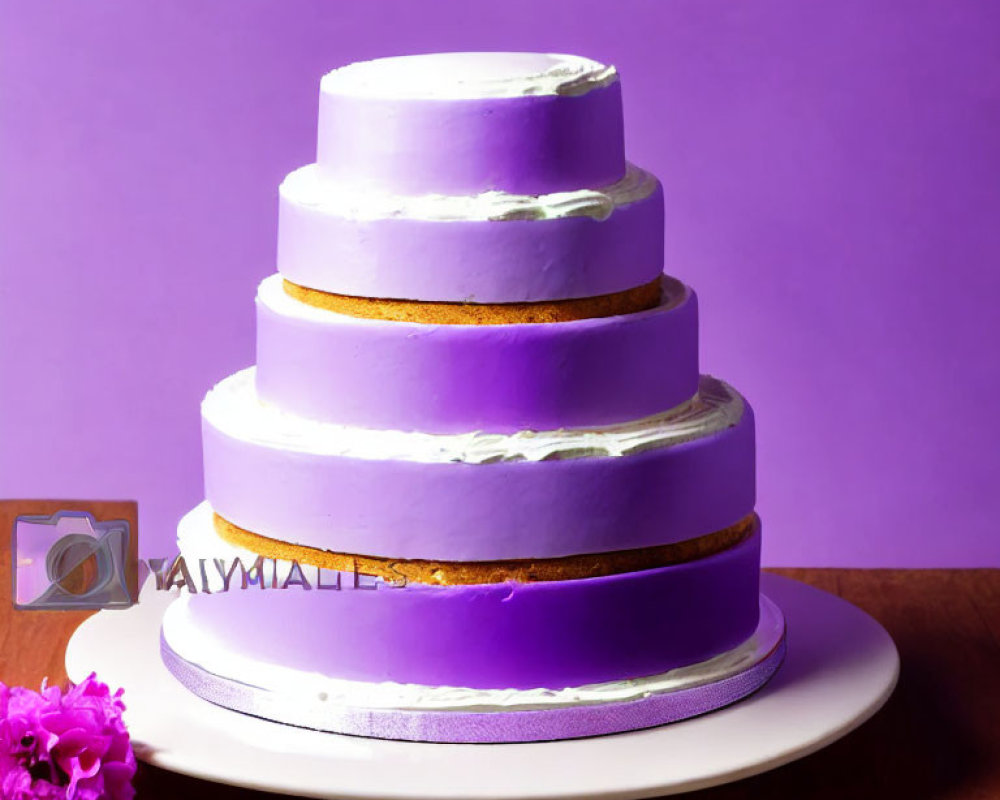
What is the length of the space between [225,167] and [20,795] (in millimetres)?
2088

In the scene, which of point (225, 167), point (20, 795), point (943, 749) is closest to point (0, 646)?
point (20, 795)

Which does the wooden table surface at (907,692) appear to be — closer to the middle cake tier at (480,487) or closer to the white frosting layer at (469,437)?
the middle cake tier at (480,487)

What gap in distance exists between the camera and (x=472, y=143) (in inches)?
122

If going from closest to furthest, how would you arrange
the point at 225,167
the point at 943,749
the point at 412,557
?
the point at 412,557 → the point at 943,749 → the point at 225,167

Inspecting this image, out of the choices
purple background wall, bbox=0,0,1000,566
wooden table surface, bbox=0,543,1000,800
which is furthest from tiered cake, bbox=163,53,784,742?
purple background wall, bbox=0,0,1000,566

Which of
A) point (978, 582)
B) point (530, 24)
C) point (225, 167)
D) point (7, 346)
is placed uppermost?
point (530, 24)

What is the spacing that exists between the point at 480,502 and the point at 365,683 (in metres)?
0.34

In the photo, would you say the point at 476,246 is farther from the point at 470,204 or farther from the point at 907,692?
the point at 907,692

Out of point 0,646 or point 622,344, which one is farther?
point 0,646

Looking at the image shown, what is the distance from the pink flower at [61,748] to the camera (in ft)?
9.34

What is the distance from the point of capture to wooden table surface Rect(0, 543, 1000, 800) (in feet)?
10.5

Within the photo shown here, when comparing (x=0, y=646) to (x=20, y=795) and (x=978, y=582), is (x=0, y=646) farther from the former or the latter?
(x=978, y=582)

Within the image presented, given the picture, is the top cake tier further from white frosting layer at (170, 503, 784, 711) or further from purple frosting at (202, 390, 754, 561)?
white frosting layer at (170, 503, 784, 711)

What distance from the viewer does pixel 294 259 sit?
10.6 feet
